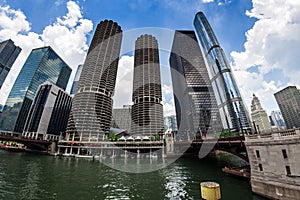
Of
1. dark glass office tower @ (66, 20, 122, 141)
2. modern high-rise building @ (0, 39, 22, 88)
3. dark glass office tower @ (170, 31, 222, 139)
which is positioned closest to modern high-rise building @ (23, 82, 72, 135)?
dark glass office tower @ (66, 20, 122, 141)

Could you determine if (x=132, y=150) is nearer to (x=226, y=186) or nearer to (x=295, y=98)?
(x=226, y=186)

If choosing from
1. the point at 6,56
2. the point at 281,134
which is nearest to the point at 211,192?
the point at 281,134

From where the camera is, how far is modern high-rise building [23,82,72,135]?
143125 mm

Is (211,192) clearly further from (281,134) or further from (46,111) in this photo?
(46,111)

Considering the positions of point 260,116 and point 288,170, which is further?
point 260,116

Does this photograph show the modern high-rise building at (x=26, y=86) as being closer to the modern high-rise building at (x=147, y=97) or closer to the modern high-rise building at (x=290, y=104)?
the modern high-rise building at (x=147, y=97)

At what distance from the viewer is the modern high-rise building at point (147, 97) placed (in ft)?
509

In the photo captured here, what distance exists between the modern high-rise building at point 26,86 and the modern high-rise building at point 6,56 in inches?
1027

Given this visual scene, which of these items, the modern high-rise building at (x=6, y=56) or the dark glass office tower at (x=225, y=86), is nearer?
the dark glass office tower at (x=225, y=86)

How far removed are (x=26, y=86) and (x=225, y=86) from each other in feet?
683

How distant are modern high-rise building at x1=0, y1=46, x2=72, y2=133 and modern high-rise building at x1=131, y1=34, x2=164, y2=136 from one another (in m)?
105

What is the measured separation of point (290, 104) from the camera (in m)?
161

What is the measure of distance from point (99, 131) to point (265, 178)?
4320 inches

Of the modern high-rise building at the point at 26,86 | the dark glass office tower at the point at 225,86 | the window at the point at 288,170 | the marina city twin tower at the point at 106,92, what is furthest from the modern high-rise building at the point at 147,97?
the window at the point at 288,170
